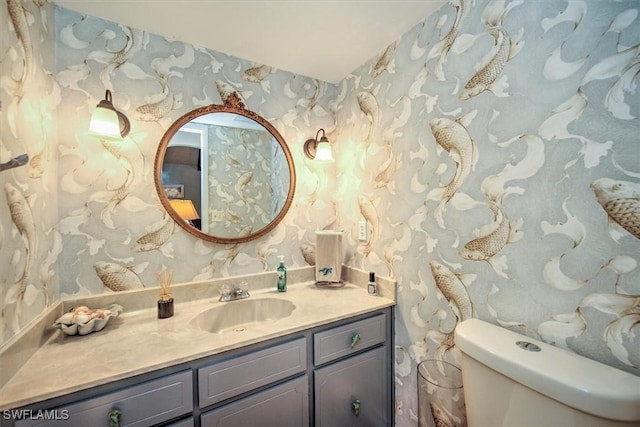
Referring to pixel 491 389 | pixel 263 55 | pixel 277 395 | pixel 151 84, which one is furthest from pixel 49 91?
pixel 491 389

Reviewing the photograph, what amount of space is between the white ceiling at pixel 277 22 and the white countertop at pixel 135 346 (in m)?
1.34

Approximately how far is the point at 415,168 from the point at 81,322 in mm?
1499

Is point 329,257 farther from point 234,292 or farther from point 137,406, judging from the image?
→ point 137,406

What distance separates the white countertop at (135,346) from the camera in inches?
27.1

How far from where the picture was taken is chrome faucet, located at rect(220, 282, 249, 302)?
133 centimetres

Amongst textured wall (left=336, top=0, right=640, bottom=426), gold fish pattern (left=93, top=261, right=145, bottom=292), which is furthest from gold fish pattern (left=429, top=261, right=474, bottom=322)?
gold fish pattern (left=93, top=261, right=145, bottom=292)

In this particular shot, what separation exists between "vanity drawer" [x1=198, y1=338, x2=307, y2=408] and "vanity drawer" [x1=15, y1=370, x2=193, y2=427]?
2.1 inches

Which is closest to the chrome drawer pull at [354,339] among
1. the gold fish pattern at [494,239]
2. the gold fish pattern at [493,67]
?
the gold fish pattern at [494,239]

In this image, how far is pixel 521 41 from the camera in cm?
85

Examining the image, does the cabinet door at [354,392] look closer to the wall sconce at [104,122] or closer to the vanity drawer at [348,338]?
the vanity drawer at [348,338]

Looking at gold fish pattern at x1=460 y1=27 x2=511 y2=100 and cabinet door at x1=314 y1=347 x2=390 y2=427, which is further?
cabinet door at x1=314 y1=347 x2=390 y2=427

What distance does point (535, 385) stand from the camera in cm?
67

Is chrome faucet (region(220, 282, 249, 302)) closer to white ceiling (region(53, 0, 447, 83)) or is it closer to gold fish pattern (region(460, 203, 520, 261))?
gold fish pattern (region(460, 203, 520, 261))

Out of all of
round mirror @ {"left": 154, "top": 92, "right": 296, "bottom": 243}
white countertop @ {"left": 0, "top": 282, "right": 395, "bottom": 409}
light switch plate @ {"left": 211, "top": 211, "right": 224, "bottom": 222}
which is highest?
round mirror @ {"left": 154, "top": 92, "right": 296, "bottom": 243}
